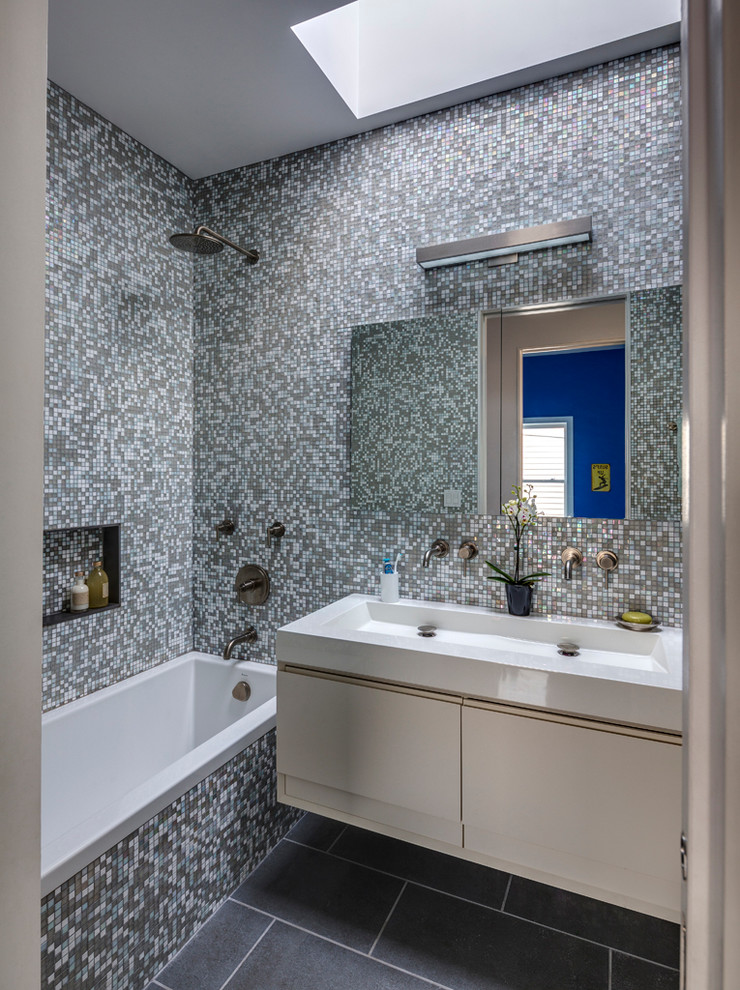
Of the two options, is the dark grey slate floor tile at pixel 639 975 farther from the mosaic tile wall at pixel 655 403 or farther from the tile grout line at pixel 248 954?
the mosaic tile wall at pixel 655 403

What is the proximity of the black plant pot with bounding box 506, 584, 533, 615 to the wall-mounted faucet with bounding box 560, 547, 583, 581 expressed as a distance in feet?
0.44

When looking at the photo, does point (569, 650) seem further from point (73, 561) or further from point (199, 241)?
point (199, 241)

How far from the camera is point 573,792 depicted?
1408 mm

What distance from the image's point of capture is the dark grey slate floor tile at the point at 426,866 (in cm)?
189

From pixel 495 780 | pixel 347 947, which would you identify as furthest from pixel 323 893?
pixel 495 780

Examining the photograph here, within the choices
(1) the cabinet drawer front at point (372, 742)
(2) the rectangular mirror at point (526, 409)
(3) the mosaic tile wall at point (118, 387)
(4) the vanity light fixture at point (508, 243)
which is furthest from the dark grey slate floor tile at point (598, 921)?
(4) the vanity light fixture at point (508, 243)

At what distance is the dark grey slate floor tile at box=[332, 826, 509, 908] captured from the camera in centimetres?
189

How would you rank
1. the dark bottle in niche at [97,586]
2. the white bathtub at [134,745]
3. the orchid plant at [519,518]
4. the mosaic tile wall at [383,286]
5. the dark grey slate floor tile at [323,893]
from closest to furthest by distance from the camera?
1. the white bathtub at [134,745]
2. the dark grey slate floor tile at [323,893]
3. the mosaic tile wall at [383,286]
4. the orchid plant at [519,518]
5. the dark bottle in niche at [97,586]

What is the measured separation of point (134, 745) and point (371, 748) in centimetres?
116

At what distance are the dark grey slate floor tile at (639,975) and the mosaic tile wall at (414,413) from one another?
55.0 inches

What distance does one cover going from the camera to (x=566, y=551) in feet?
6.27

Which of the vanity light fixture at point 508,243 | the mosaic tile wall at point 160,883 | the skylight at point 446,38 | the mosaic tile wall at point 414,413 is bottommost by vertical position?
the mosaic tile wall at point 160,883

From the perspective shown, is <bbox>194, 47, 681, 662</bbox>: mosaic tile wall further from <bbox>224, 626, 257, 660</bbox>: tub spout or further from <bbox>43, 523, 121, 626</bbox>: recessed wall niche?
<bbox>43, 523, 121, 626</bbox>: recessed wall niche
